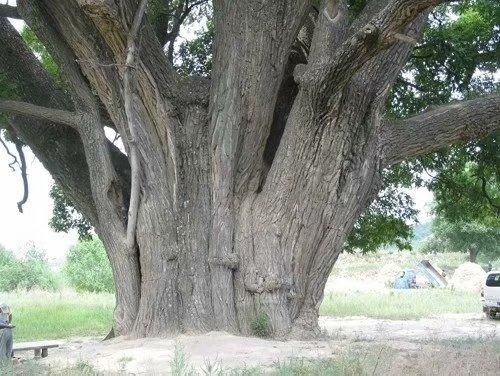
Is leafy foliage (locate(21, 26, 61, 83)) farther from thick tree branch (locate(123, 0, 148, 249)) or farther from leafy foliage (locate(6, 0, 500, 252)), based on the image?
thick tree branch (locate(123, 0, 148, 249))

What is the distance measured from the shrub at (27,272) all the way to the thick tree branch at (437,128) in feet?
110

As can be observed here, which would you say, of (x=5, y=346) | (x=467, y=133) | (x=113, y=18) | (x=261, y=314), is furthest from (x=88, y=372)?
(x=467, y=133)

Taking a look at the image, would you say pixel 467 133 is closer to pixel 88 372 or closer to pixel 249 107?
pixel 249 107

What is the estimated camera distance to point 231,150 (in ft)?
30.3

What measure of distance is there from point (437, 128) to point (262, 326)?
3650 mm

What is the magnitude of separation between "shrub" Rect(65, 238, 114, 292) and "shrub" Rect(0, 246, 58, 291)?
1.53m

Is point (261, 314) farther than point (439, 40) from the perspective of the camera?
No

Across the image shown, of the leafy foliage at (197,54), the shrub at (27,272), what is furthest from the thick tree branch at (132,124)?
the shrub at (27,272)

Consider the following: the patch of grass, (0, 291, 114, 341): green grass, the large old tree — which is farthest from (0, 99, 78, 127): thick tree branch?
(0, 291, 114, 341): green grass

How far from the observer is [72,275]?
4475 cm

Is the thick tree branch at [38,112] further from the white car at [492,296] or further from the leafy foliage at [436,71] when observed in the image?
the white car at [492,296]

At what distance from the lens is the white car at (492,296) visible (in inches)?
846

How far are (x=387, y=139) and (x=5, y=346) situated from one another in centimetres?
541

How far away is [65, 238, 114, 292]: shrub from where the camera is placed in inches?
1699
